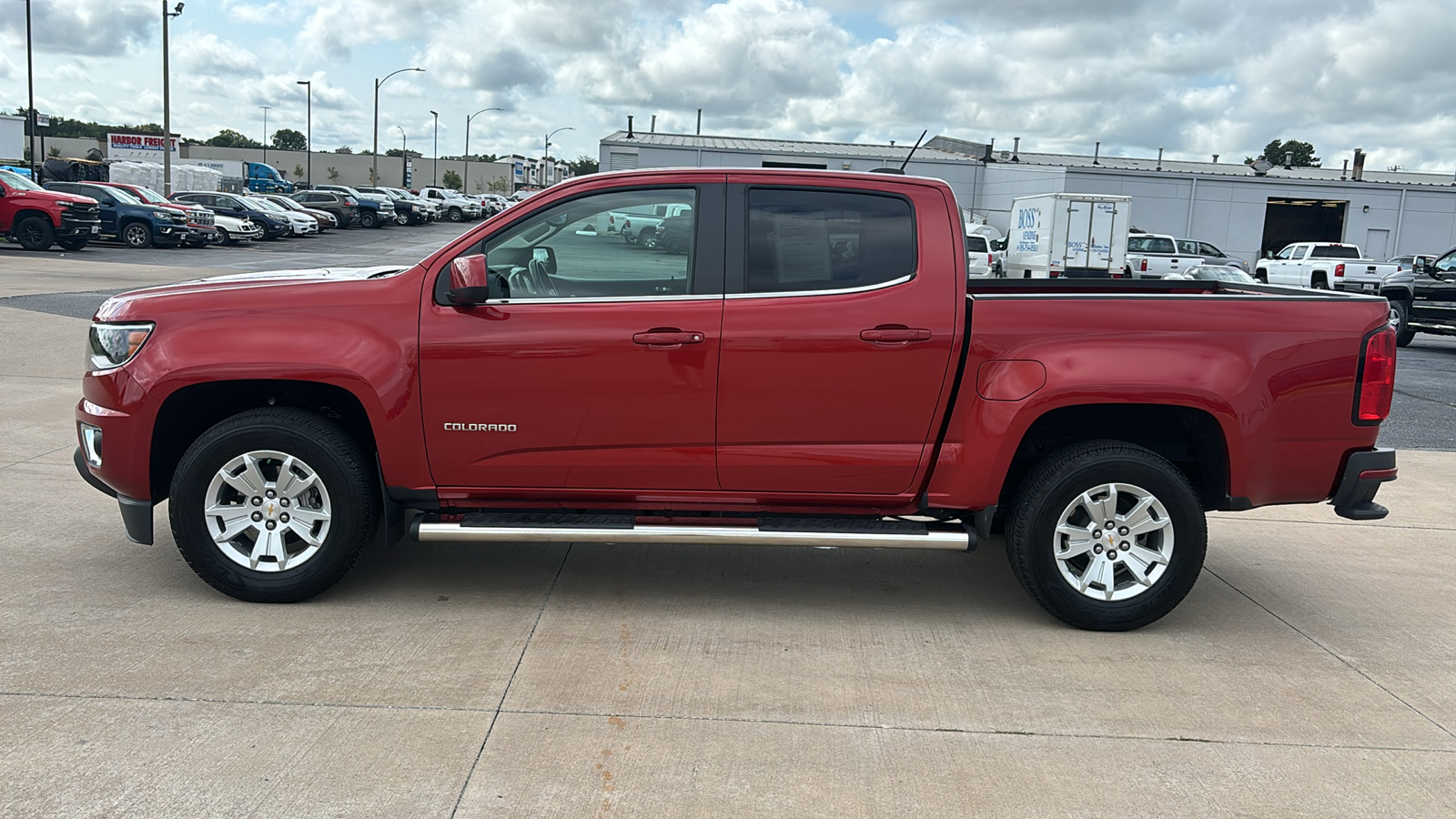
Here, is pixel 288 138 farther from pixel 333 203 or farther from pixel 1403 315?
pixel 1403 315

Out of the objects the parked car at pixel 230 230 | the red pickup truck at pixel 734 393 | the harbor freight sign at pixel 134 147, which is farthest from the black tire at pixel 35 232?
the harbor freight sign at pixel 134 147

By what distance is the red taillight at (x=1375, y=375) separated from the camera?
15.1 ft

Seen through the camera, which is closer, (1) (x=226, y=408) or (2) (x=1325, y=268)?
(1) (x=226, y=408)

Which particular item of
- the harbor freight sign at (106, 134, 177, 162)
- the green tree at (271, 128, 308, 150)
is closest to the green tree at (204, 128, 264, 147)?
the green tree at (271, 128, 308, 150)

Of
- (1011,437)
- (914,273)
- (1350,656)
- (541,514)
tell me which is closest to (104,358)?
(541,514)

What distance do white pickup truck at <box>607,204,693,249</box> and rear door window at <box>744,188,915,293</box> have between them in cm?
33

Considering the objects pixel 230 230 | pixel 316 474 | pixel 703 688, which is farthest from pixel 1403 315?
pixel 230 230

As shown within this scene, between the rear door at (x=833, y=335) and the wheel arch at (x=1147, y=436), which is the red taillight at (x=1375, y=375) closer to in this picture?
the wheel arch at (x=1147, y=436)

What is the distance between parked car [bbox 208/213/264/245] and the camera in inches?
1351

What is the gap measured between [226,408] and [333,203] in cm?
4670

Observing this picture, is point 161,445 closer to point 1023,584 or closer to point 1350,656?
point 1023,584

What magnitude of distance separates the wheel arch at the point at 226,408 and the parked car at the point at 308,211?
1533 inches

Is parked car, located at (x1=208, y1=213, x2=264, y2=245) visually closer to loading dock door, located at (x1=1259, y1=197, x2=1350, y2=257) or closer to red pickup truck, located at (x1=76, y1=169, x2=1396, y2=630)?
red pickup truck, located at (x1=76, y1=169, x2=1396, y2=630)

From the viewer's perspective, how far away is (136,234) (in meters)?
30.4
